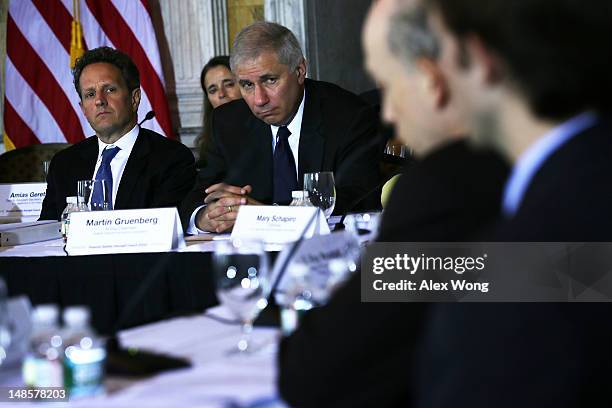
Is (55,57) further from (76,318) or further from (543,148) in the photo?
(543,148)

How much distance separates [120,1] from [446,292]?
5.47 metres

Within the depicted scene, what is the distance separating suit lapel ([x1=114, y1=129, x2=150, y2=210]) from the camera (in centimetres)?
402

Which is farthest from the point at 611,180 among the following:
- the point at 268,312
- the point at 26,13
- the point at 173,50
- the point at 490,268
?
the point at 26,13

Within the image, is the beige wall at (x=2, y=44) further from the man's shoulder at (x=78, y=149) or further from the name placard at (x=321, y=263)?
the name placard at (x=321, y=263)

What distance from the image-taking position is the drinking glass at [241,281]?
5.03ft

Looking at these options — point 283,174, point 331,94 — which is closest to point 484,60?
point 283,174

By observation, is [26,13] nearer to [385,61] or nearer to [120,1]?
[120,1]

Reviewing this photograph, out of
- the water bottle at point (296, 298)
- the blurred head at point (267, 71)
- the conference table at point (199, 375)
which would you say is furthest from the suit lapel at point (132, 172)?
the water bottle at point (296, 298)

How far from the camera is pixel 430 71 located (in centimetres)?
113

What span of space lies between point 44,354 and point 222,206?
1966mm

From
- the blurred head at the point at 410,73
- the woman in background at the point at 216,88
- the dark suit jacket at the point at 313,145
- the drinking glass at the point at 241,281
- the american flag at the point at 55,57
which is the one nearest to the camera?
the blurred head at the point at 410,73

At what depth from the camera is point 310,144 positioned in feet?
12.6

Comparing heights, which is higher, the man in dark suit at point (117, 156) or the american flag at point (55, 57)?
the american flag at point (55, 57)

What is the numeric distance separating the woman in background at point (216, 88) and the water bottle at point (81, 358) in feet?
13.3
